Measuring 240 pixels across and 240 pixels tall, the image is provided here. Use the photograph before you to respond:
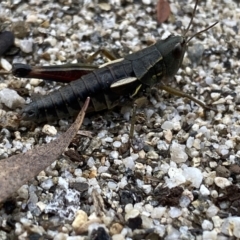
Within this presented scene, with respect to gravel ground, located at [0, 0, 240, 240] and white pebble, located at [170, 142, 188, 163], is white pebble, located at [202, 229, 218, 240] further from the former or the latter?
white pebble, located at [170, 142, 188, 163]

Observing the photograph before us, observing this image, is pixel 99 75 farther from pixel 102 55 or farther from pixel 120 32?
pixel 120 32

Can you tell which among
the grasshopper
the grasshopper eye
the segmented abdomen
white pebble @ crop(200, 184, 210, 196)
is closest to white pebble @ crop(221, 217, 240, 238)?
white pebble @ crop(200, 184, 210, 196)

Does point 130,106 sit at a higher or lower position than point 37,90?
lower

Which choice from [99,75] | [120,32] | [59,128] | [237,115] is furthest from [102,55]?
[237,115]

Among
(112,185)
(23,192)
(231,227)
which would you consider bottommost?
(231,227)

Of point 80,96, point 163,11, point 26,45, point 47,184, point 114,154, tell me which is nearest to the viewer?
point 47,184

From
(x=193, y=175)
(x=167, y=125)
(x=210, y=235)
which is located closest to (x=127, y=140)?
(x=167, y=125)

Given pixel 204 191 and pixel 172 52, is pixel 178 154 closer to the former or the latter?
pixel 204 191
